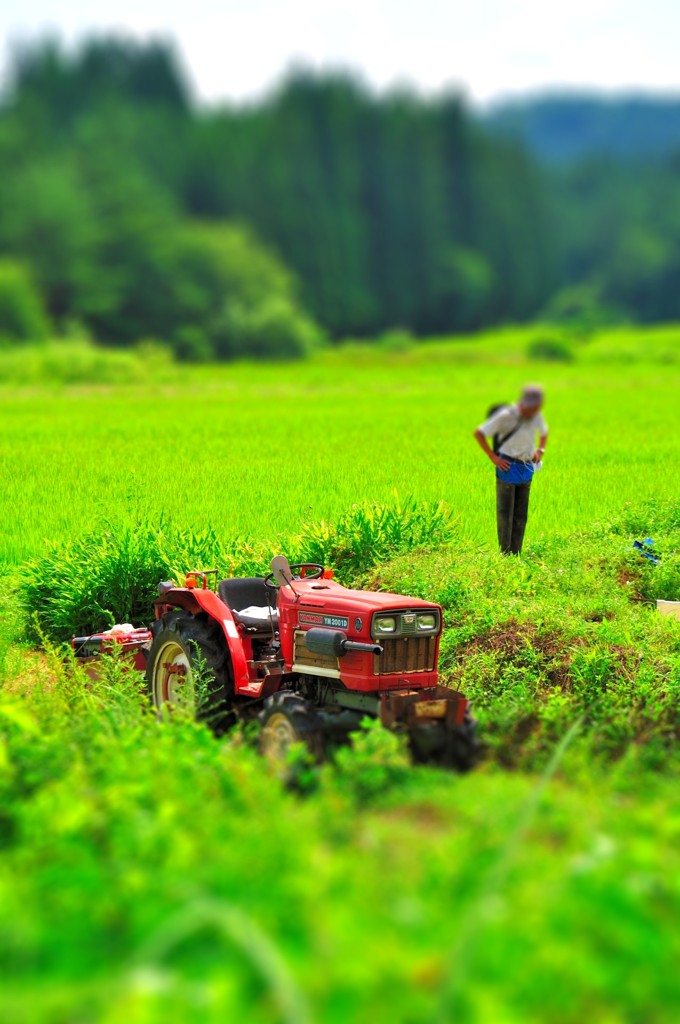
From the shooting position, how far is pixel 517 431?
11.3 meters

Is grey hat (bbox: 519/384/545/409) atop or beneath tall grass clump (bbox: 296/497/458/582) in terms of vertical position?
atop

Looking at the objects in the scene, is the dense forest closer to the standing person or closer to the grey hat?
the standing person

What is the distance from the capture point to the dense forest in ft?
197

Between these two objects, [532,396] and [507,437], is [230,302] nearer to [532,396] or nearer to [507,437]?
[507,437]

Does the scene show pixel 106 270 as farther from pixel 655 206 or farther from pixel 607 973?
pixel 655 206

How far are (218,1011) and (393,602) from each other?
161 inches

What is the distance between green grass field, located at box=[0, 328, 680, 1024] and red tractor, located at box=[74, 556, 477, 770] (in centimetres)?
31

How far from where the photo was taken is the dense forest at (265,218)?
60.1 metres

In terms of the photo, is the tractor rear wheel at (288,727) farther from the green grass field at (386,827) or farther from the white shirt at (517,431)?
the white shirt at (517,431)

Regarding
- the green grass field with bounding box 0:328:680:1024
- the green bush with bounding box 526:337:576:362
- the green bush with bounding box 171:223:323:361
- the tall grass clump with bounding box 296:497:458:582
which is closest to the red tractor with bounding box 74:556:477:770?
the green grass field with bounding box 0:328:680:1024

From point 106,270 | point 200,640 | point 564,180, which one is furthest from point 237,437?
point 564,180

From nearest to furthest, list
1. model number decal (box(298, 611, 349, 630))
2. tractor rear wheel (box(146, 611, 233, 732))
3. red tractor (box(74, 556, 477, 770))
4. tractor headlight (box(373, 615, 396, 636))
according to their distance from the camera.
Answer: red tractor (box(74, 556, 477, 770))
tractor headlight (box(373, 615, 396, 636))
model number decal (box(298, 611, 349, 630))
tractor rear wheel (box(146, 611, 233, 732))

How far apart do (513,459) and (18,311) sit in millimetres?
45920

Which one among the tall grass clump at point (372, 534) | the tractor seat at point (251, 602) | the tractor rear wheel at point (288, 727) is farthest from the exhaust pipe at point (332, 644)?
the tall grass clump at point (372, 534)
